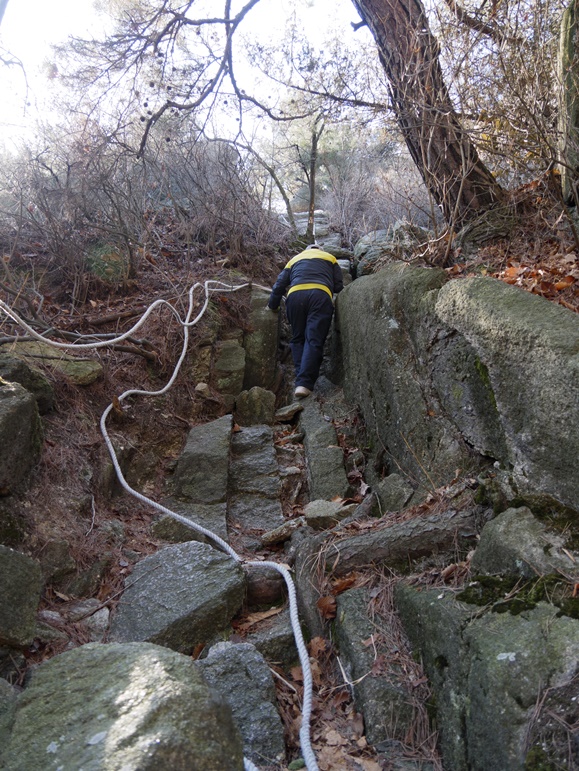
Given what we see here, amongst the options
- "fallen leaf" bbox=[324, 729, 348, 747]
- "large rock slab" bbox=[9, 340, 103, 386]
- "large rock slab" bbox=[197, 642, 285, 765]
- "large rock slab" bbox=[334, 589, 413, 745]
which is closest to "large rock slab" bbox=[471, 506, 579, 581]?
"large rock slab" bbox=[334, 589, 413, 745]

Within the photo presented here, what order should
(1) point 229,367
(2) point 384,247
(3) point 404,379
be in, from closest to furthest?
(3) point 404,379
(1) point 229,367
(2) point 384,247

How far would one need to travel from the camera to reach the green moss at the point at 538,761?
171 cm

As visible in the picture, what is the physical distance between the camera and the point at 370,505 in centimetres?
427

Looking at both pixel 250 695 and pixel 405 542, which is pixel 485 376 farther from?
pixel 250 695

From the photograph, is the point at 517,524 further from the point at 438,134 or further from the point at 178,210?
the point at 178,210

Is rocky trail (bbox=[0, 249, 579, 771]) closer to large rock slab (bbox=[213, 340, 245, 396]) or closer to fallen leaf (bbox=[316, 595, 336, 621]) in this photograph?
fallen leaf (bbox=[316, 595, 336, 621])

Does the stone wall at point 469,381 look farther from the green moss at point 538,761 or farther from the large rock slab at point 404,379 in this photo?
the green moss at point 538,761

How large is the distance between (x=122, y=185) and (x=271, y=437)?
15.4ft

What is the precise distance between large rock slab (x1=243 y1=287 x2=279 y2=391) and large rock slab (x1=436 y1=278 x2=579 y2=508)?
3885 millimetres

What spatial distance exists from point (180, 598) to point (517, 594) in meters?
1.77

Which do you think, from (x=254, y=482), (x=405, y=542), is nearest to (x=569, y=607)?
(x=405, y=542)

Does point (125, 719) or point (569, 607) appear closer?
point (125, 719)

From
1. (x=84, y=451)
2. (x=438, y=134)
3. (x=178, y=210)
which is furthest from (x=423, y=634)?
(x=178, y=210)

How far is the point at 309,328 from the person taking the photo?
6.71 meters
